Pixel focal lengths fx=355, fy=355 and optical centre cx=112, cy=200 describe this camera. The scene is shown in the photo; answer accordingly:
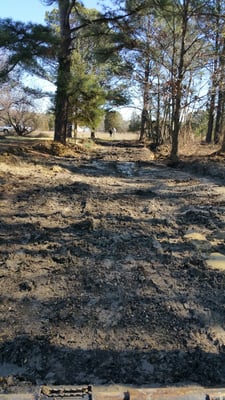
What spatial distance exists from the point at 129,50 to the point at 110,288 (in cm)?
1108

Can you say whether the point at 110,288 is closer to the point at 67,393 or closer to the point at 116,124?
the point at 67,393

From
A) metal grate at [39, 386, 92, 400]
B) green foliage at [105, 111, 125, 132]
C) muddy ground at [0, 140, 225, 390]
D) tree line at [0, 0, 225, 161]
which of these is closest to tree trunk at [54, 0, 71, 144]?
tree line at [0, 0, 225, 161]

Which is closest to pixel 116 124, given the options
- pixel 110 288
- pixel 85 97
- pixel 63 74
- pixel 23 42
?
pixel 85 97

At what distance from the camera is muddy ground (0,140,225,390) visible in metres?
2.05

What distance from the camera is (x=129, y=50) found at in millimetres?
12227

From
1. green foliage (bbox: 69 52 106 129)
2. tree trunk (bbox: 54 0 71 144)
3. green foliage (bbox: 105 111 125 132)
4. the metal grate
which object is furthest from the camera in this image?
green foliage (bbox: 105 111 125 132)

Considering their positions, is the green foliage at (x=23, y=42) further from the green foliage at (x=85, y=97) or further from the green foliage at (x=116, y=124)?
the green foliage at (x=116, y=124)

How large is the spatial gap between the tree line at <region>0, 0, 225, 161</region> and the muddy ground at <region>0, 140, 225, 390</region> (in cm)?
470

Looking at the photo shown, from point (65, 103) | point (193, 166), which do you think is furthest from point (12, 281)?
point (65, 103)

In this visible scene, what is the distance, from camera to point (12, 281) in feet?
9.55

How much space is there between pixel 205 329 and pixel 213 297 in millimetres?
413

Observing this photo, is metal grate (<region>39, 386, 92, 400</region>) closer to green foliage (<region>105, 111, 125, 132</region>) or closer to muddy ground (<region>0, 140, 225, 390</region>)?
muddy ground (<region>0, 140, 225, 390</region>)

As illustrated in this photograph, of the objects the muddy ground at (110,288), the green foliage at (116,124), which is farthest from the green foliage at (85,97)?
the green foliage at (116,124)

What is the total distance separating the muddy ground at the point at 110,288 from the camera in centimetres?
205
